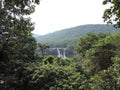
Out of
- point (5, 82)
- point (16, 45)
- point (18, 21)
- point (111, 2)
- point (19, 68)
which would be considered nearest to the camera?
point (111, 2)

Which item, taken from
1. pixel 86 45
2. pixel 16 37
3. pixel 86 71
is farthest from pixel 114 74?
pixel 86 45

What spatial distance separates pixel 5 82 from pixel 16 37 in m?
8.91

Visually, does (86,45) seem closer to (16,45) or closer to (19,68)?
(19,68)

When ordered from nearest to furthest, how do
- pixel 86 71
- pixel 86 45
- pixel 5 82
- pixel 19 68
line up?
pixel 5 82
pixel 19 68
pixel 86 71
pixel 86 45

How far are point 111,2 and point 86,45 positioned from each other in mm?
50294

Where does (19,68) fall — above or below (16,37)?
below

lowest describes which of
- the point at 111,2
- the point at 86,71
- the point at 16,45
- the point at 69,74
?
the point at 86,71

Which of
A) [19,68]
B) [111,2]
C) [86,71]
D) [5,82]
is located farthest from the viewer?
[86,71]

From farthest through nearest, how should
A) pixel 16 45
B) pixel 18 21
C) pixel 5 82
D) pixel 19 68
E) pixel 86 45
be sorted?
pixel 86 45
pixel 19 68
pixel 5 82
pixel 16 45
pixel 18 21

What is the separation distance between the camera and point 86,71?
46906 mm

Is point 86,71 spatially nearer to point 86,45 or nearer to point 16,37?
point 86,45

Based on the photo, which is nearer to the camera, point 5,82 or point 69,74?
point 5,82

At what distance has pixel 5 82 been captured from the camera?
22703 millimetres

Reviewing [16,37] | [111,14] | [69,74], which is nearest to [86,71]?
[69,74]
